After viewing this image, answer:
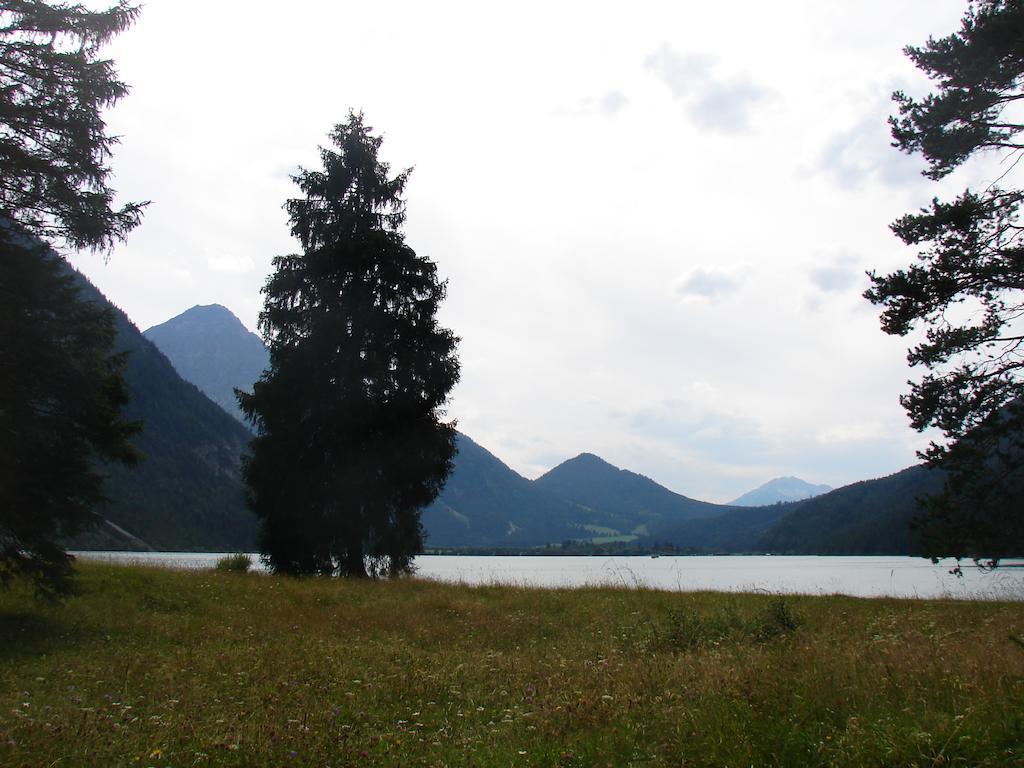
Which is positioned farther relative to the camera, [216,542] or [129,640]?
[216,542]

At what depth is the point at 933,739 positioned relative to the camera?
5059 mm

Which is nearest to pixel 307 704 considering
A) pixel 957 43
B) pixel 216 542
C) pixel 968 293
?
pixel 968 293

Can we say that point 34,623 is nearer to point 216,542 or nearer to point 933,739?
point 933,739

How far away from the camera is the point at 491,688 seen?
8500mm

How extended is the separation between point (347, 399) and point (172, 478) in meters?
171

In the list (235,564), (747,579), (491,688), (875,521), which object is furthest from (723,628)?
(875,521)

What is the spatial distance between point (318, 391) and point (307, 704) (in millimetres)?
14749

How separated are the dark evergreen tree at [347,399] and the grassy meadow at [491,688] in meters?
6.87

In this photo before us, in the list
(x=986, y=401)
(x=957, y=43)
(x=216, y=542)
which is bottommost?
(x=216, y=542)

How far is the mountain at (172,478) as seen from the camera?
152125 mm

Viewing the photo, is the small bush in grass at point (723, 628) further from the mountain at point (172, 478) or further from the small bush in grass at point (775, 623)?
the mountain at point (172, 478)

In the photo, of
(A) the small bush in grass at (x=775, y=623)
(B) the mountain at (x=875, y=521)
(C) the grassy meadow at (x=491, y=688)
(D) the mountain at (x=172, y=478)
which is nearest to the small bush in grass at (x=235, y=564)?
(C) the grassy meadow at (x=491, y=688)

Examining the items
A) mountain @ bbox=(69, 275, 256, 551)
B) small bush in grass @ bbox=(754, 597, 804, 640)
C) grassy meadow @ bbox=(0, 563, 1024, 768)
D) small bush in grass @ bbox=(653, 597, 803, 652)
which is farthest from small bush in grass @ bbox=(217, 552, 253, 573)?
mountain @ bbox=(69, 275, 256, 551)

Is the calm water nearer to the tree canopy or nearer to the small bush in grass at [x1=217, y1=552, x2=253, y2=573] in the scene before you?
the small bush in grass at [x1=217, y1=552, x2=253, y2=573]
